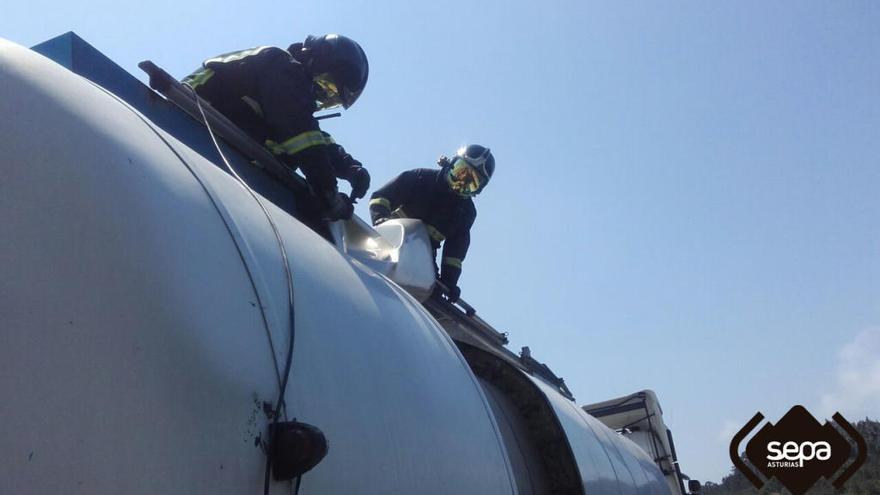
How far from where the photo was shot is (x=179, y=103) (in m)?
2.57

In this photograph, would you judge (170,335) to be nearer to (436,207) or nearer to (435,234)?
(435,234)

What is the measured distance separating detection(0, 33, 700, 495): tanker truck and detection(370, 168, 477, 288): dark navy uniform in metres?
3.87

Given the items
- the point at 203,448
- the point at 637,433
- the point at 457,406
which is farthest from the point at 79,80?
the point at 637,433

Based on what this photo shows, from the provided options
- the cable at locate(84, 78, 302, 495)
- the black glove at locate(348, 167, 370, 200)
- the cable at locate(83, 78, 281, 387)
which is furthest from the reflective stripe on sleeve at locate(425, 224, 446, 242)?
the cable at locate(83, 78, 281, 387)

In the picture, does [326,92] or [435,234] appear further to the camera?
[435,234]

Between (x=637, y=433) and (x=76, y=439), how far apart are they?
843cm

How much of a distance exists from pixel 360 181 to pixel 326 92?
0.66 m

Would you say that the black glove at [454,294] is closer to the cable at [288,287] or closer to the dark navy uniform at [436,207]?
the dark navy uniform at [436,207]

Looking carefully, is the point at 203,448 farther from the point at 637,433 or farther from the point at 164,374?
the point at 637,433

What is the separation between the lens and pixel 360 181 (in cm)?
353

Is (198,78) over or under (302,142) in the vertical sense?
over

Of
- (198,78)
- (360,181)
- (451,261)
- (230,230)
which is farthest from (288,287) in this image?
(451,261)

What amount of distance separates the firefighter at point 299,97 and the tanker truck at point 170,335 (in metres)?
0.85

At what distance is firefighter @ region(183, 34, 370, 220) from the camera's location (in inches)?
121
